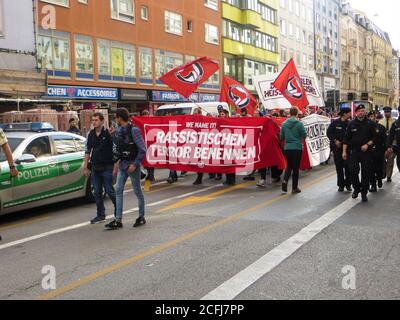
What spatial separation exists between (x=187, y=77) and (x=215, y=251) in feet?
33.1

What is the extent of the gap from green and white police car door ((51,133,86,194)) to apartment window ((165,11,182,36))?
25.5 metres

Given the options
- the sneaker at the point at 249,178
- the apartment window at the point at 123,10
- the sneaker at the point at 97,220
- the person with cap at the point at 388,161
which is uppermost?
the apartment window at the point at 123,10

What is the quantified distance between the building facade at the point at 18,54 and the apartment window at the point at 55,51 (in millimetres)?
2918

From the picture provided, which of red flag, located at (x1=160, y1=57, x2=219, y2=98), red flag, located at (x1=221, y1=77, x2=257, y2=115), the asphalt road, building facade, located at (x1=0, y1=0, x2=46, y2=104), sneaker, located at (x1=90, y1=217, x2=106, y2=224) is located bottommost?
the asphalt road

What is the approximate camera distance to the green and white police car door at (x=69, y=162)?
985 cm

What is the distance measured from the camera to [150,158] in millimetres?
13430

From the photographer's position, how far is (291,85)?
15.4m

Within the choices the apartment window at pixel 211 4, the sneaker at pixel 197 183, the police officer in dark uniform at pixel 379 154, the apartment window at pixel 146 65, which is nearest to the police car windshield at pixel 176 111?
the sneaker at pixel 197 183

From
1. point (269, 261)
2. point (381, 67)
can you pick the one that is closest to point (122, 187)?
point (269, 261)

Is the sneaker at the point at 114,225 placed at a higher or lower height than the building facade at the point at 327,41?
lower

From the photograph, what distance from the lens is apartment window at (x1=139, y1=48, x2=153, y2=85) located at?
32281 mm

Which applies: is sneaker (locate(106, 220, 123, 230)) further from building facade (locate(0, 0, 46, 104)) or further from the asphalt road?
building facade (locate(0, 0, 46, 104))

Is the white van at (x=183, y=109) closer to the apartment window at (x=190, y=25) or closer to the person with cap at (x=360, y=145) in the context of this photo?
the person with cap at (x=360, y=145)

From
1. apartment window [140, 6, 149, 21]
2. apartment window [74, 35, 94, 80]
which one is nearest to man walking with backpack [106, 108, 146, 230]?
apartment window [74, 35, 94, 80]
